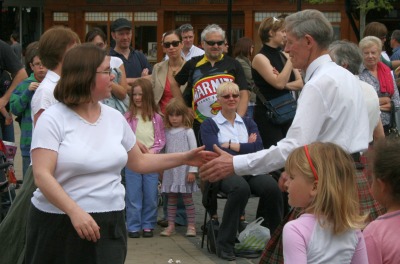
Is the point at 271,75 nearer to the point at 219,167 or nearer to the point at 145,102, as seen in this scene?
the point at 145,102

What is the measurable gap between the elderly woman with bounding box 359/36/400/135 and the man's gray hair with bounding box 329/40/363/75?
2.76m

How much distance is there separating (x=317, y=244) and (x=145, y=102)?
18.1ft

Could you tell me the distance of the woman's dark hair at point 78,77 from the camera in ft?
15.2

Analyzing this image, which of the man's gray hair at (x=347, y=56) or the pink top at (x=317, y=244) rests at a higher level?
the man's gray hair at (x=347, y=56)

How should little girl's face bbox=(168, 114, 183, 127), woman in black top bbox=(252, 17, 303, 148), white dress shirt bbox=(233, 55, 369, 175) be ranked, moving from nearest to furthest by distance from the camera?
white dress shirt bbox=(233, 55, 369, 175) → woman in black top bbox=(252, 17, 303, 148) → little girl's face bbox=(168, 114, 183, 127)

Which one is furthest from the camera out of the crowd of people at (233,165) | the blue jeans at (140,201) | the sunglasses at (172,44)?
the sunglasses at (172,44)

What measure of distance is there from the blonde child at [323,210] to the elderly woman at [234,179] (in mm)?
3972

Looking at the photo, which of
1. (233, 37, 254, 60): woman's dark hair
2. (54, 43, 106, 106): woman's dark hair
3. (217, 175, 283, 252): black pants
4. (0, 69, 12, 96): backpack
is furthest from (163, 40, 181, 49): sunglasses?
(54, 43, 106, 106): woman's dark hair

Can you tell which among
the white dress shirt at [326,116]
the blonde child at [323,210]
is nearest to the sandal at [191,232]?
the white dress shirt at [326,116]

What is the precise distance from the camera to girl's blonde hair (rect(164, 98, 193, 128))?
363 inches

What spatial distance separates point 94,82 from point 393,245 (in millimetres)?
1752

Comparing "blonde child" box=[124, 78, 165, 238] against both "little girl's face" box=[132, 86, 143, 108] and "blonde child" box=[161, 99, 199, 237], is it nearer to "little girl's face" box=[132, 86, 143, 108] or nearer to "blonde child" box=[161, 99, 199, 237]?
"little girl's face" box=[132, 86, 143, 108]

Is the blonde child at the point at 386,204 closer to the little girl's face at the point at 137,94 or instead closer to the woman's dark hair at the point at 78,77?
the woman's dark hair at the point at 78,77

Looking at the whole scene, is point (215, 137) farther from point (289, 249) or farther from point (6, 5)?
point (6, 5)
